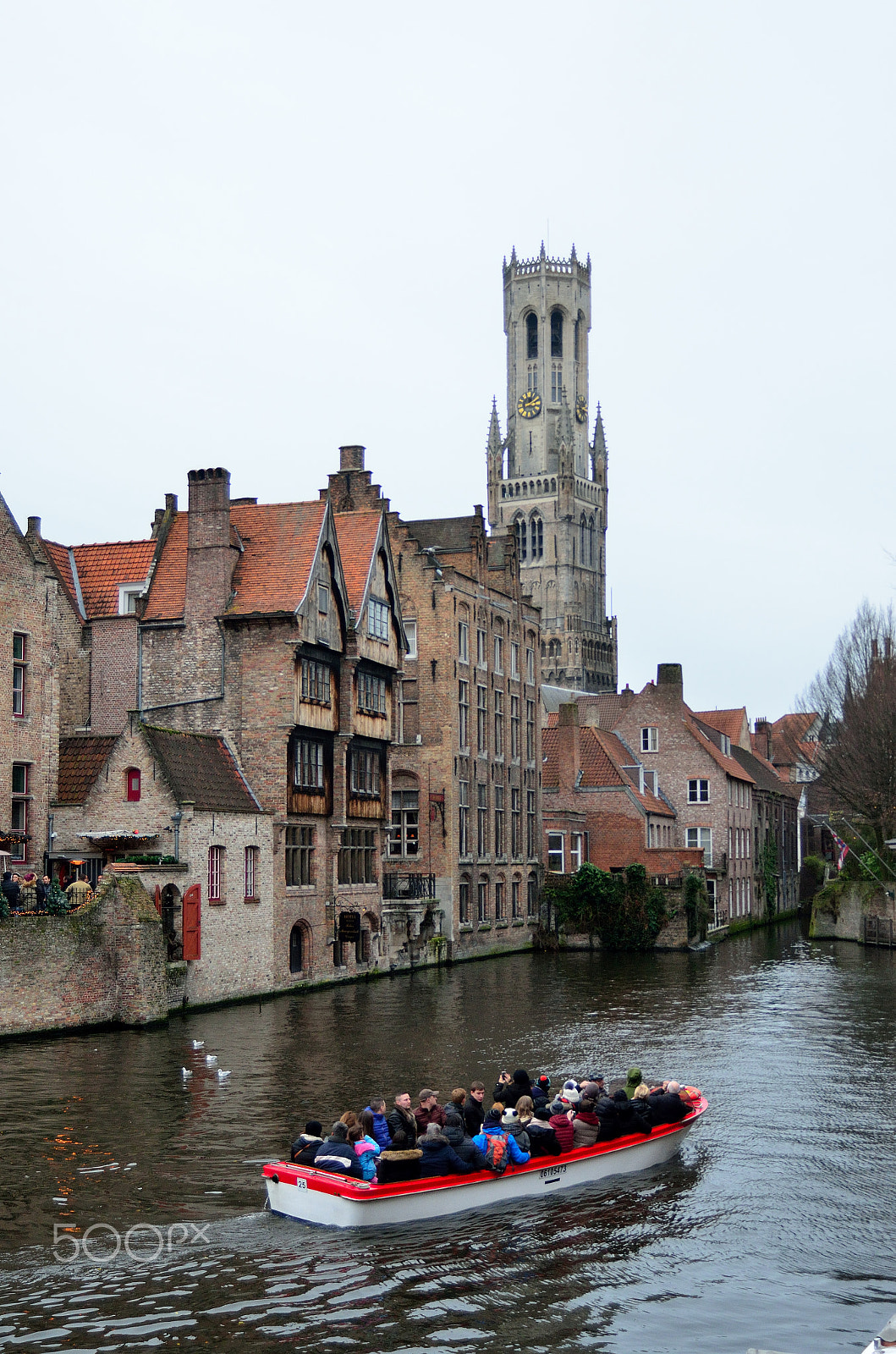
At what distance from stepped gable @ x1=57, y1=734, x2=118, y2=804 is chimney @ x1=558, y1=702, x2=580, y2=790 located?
3561cm

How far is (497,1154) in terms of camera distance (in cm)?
2122

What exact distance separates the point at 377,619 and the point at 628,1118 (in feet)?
103

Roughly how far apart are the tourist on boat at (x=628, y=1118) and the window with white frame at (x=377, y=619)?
2990cm

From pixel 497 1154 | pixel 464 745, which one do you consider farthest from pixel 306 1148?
pixel 464 745

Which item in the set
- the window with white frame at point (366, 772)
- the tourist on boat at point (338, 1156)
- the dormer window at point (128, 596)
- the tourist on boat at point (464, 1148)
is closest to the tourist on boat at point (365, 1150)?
the tourist on boat at point (338, 1156)

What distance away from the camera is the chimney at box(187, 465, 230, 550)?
47719 millimetres

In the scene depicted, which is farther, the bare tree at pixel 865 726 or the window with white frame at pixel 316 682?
the bare tree at pixel 865 726

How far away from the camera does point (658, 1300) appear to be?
17172 mm

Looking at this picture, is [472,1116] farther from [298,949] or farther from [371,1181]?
[298,949]

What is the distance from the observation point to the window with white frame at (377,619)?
52.3 metres

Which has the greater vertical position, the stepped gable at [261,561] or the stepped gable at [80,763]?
the stepped gable at [261,561]

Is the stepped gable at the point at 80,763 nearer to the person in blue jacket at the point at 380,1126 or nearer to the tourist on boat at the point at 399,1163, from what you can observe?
the person in blue jacket at the point at 380,1126

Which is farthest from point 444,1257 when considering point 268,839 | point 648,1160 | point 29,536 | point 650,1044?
point 29,536

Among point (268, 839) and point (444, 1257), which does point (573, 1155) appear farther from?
point (268, 839)
